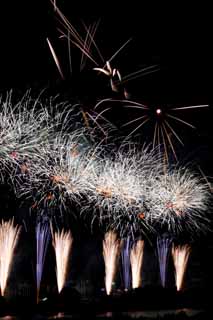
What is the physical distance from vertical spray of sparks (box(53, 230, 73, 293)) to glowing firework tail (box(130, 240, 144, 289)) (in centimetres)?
626

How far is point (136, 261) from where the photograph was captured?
28281mm

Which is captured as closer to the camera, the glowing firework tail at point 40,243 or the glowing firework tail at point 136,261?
the glowing firework tail at point 40,243

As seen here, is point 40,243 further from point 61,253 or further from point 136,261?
point 136,261

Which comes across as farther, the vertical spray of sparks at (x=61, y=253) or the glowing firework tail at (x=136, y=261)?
the glowing firework tail at (x=136, y=261)

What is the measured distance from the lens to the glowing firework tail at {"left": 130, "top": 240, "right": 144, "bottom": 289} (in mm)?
27734

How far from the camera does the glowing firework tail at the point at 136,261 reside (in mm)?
27734

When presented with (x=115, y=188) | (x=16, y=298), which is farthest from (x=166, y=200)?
(x=16, y=298)

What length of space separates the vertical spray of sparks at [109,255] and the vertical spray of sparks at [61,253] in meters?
3.11

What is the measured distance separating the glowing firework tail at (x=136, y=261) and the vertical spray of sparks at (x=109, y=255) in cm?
235

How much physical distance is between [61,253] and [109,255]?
4.49 m

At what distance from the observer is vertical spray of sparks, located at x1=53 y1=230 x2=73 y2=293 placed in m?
21.2

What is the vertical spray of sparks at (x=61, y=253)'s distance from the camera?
2123cm

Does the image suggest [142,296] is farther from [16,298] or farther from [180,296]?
[16,298]

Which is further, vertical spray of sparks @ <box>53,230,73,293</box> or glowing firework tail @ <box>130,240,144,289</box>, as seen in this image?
glowing firework tail @ <box>130,240,144,289</box>
